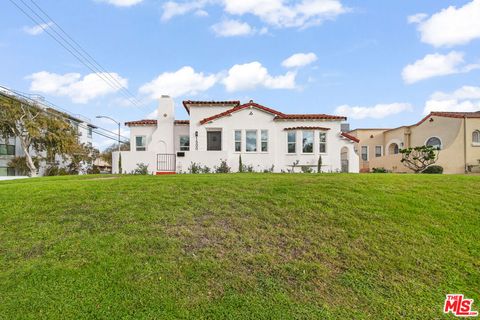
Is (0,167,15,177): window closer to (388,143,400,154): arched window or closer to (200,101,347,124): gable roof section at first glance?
(200,101,347,124): gable roof section

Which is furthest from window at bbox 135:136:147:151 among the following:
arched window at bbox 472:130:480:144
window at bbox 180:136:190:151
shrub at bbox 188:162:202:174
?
arched window at bbox 472:130:480:144

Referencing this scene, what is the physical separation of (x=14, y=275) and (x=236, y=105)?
681 inches

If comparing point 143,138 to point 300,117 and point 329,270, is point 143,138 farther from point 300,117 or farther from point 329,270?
point 329,270

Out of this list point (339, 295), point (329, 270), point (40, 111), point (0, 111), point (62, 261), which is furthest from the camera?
point (40, 111)

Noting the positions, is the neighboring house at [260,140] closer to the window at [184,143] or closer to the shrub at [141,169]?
the shrub at [141,169]

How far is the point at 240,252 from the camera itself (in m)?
5.34

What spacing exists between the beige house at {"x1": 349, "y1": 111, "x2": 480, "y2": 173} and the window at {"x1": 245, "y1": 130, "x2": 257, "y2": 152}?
42.6 feet

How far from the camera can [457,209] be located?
23.1ft

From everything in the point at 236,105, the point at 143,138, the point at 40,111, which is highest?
the point at 40,111

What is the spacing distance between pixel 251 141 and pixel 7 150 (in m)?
35.3

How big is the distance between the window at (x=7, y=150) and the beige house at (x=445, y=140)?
42191 millimetres

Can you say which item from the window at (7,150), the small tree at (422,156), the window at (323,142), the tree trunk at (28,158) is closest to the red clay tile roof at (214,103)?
the window at (323,142)

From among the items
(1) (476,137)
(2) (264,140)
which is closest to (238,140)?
(2) (264,140)

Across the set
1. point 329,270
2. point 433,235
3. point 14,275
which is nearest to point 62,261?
point 14,275
